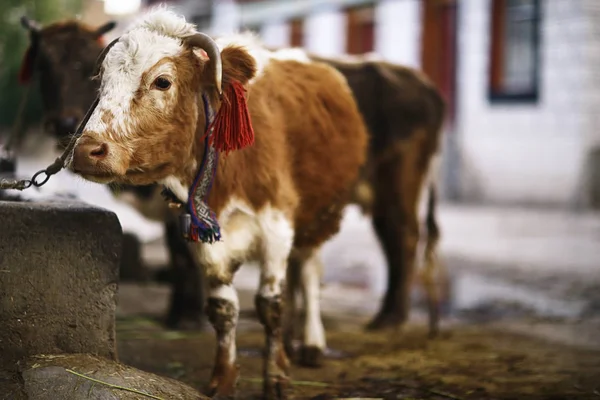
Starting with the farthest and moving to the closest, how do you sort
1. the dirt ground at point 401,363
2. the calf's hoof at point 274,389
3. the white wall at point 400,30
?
the white wall at point 400,30, the dirt ground at point 401,363, the calf's hoof at point 274,389

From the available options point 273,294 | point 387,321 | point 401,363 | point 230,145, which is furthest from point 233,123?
point 387,321

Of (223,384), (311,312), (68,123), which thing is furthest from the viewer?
(68,123)

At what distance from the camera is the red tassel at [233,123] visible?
3416 millimetres

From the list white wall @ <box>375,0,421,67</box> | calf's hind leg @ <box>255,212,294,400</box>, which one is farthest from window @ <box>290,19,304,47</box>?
calf's hind leg @ <box>255,212,294,400</box>

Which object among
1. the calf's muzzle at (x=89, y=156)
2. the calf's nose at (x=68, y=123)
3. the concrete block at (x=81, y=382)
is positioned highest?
the calf's nose at (x=68, y=123)

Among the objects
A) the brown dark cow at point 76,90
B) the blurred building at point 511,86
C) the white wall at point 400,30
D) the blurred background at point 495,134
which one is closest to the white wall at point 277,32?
the blurred background at point 495,134

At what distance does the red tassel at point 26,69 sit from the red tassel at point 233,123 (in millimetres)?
2266

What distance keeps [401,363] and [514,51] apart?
1005 centimetres

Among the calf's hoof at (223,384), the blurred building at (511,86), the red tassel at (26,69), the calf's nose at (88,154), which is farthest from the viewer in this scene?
the blurred building at (511,86)

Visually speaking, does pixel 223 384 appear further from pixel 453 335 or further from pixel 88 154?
pixel 453 335

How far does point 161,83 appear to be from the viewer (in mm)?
3352

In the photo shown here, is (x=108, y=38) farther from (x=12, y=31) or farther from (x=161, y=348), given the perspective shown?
(x=12, y=31)

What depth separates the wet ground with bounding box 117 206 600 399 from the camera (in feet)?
13.5

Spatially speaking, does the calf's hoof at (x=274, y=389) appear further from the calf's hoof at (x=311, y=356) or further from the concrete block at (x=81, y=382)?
the calf's hoof at (x=311, y=356)
